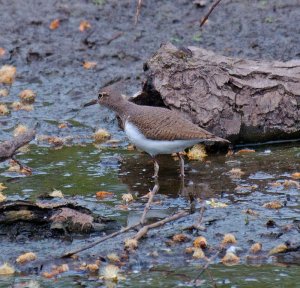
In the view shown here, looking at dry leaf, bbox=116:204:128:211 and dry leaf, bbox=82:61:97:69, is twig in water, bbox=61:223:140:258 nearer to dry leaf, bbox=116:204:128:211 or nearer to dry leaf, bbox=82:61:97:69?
dry leaf, bbox=116:204:128:211

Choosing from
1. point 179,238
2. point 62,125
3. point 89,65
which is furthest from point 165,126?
point 89,65

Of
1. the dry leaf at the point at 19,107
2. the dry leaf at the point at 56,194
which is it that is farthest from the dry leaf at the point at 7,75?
the dry leaf at the point at 56,194

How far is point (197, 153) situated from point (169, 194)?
3.65 feet

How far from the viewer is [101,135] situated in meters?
9.78

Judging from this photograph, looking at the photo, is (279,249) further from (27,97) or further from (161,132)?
(27,97)

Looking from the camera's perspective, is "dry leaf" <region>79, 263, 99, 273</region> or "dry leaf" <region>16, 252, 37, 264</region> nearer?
"dry leaf" <region>79, 263, 99, 273</region>

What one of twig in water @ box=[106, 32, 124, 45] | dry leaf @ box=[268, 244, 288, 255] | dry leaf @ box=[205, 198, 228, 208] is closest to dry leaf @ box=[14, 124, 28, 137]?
dry leaf @ box=[205, 198, 228, 208]

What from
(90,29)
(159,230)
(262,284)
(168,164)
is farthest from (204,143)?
(90,29)

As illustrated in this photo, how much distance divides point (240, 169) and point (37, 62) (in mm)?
4391

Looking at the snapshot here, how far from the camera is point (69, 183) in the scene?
8375mm

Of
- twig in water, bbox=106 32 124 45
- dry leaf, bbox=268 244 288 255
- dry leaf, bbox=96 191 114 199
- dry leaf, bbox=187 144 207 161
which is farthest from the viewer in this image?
twig in water, bbox=106 32 124 45

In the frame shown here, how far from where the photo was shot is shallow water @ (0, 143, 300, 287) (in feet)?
20.6

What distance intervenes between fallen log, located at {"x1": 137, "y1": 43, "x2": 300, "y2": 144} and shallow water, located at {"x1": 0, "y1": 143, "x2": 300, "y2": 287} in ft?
0.90

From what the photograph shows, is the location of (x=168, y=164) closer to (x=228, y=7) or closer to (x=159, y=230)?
(x=159, y=230)
